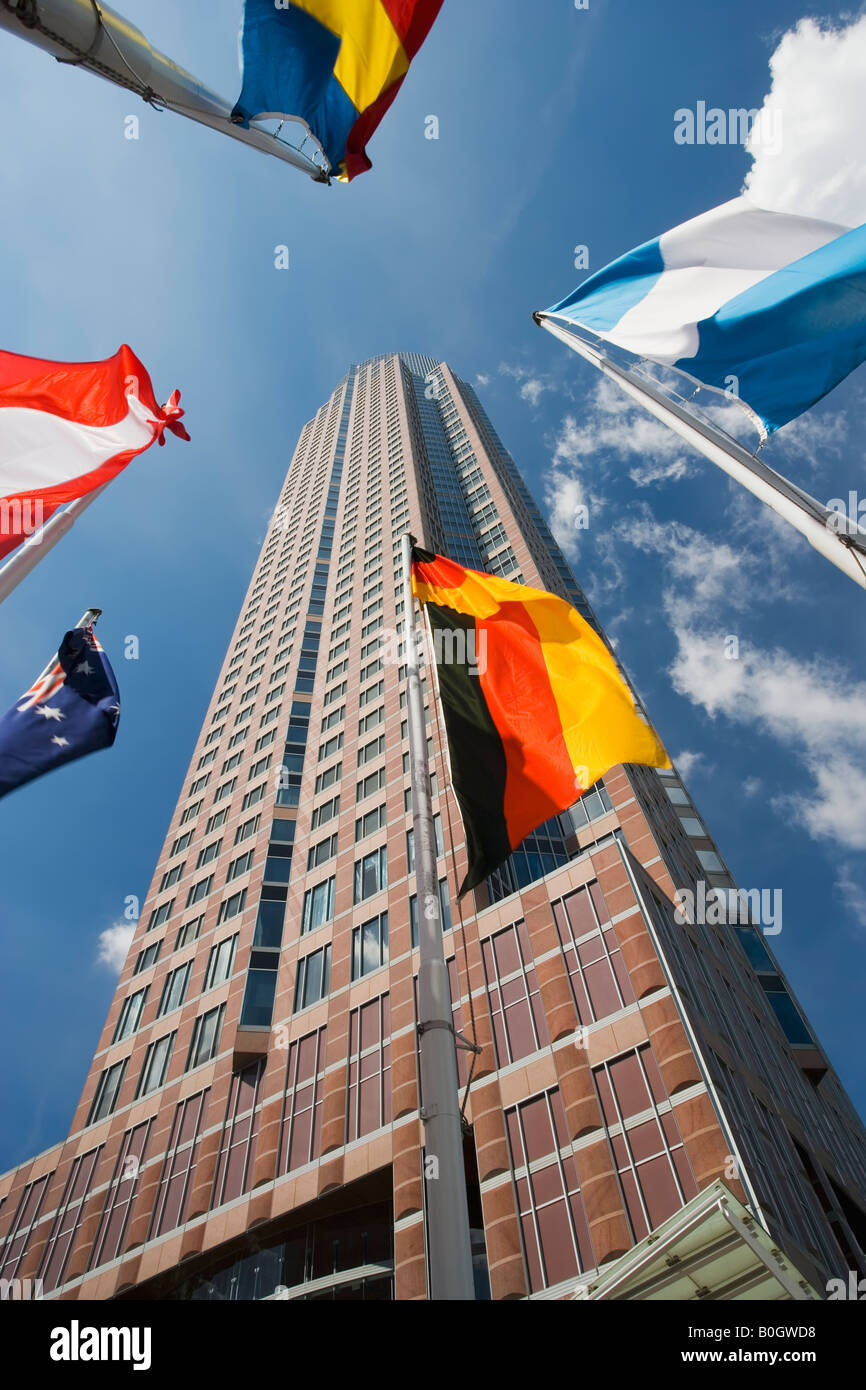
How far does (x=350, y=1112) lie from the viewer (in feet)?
94.4

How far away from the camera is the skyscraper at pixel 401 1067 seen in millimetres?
21703

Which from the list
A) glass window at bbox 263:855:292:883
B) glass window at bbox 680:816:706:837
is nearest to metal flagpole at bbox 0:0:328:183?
glass window at bbox 263:855:292:883

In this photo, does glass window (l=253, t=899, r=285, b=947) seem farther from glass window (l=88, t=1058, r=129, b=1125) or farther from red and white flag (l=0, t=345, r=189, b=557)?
red and white flag (l=0, t=345, r=189, b=557)

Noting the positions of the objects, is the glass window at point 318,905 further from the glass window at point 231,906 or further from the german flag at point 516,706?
the german flag at point 516,706

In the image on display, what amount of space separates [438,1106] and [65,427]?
1001 cm

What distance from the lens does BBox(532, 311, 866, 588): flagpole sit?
6.99m

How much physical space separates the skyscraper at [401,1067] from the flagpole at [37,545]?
5686 millimetres

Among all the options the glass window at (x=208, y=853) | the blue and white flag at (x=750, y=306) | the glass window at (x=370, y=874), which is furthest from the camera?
the glass window at (x=208, y=853)

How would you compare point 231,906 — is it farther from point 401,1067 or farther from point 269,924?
point 401,1067

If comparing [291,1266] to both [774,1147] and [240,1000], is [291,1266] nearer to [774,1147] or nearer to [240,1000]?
[240,1000]

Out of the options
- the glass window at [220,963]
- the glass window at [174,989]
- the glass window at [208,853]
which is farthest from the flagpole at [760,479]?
the glass window at [208,853]

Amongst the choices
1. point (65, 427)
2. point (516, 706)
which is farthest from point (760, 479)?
point (65, 427)
